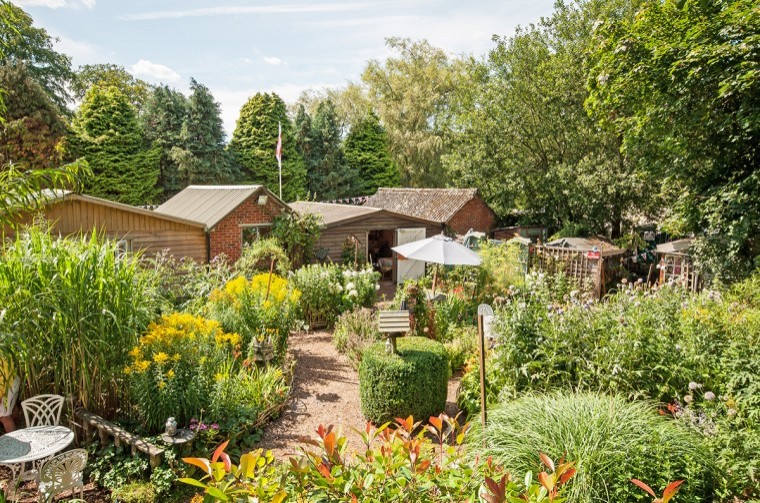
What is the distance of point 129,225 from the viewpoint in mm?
11688

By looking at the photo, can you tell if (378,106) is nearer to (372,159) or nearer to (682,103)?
(372,159)

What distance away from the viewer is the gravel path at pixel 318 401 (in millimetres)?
5766

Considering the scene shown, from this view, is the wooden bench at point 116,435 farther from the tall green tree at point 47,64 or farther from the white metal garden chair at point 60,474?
the tall green tree at point 47,64

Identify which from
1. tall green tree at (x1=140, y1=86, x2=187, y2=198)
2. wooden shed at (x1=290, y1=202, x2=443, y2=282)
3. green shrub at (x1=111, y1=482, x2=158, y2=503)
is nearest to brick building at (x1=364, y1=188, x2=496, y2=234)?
wooden shed at (x1=290, y1=202, x2=443, y2=282)

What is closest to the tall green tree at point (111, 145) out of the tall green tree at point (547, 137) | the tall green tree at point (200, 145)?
the tall green tree at point (200, 145)

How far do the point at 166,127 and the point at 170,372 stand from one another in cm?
2487

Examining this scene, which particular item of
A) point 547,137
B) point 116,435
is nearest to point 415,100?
point 547,137

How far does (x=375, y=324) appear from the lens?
8.85 m

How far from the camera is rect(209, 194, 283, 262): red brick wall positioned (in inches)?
531

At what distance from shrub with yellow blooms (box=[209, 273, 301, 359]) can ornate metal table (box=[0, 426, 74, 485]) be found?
2.80 metres

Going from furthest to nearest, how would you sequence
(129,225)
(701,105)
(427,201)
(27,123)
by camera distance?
(27,123) < (427,201) < (129,225) < (701,105)

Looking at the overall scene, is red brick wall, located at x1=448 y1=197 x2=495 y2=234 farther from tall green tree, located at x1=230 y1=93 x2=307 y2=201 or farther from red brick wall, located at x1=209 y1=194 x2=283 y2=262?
tall green tree, located at x1=230 y1=93 x2=307 y2=201

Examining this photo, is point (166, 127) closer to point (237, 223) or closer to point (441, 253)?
point (237, 223)

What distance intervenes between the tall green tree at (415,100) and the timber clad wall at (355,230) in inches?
623
